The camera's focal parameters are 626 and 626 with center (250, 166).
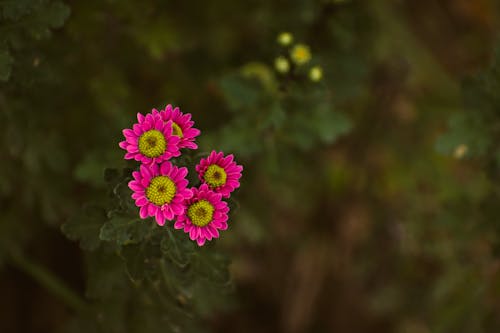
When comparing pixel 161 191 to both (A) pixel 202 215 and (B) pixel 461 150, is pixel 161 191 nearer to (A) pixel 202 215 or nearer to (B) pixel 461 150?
(A) pixel 202 215

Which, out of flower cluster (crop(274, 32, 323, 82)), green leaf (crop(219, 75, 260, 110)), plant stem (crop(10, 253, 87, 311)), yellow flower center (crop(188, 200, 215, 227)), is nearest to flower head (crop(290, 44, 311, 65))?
flower cluster (crop(274, 32, 323, 82))

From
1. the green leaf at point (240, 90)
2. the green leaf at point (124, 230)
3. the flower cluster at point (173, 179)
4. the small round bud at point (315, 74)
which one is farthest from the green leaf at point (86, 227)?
the small round bud at point (315, 74)

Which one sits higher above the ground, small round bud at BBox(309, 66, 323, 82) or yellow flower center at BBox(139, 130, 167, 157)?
small round bud at BBox(309, 66, 323, 82)

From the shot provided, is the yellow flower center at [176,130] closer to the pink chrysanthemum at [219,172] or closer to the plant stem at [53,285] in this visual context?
the pink chrysanthemum at [219,172]

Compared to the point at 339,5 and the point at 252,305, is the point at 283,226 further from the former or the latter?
the point at 339,5

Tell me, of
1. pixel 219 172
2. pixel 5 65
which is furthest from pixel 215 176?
pixel 5 65

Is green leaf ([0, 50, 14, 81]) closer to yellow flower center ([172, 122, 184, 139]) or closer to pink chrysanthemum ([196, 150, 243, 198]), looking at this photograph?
yellow flower center ([172, 122, 184, 139])
